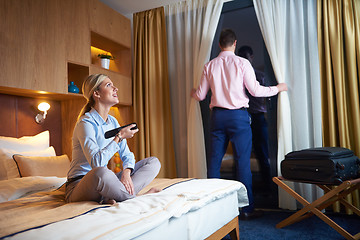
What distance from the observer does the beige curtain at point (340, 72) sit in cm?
291

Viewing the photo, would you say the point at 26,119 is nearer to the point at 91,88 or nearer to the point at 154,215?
the point at 91,88

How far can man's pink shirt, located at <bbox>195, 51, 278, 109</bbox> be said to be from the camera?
3.06m

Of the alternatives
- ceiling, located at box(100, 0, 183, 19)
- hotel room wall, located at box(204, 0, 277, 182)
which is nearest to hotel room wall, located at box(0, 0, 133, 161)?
ceiling, located at box(100, 0, 183, 19)

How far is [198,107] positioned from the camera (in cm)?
365

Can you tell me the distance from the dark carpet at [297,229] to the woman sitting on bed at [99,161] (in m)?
0.96

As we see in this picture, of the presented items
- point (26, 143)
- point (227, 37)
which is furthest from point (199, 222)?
point (227, 37)

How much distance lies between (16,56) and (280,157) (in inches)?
103

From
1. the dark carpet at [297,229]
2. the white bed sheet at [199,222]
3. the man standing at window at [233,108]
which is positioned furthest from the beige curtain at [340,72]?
the white bed sheet at [199,222]

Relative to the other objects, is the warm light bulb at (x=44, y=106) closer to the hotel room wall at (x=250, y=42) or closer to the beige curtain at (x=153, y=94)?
the beige curtain at (x=153, y=94)

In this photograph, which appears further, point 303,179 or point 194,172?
point 194,172

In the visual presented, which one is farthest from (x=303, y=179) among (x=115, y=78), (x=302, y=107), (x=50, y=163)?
(x=115, y=78)

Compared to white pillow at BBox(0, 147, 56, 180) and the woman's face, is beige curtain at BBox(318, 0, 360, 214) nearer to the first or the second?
the woman's face

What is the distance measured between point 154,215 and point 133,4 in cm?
322

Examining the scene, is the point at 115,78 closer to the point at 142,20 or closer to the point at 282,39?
the point at 142,20
